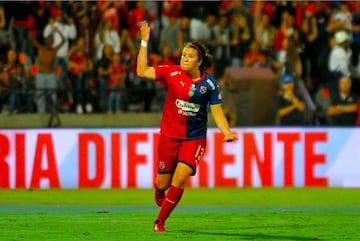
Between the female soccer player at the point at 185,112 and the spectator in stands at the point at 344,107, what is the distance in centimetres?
834

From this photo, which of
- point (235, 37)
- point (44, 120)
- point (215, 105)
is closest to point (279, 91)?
point (235, 37)

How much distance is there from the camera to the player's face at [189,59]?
36.1 ft

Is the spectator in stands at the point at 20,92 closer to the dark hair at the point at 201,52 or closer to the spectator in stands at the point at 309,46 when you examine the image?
the spectator in stands at the point at 309,46

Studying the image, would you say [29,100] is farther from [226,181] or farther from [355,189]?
[355,189]

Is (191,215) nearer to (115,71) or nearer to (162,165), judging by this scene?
(162,165)

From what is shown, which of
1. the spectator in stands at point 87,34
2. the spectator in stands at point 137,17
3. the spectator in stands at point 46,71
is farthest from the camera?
the spectator in stands at point 137,17

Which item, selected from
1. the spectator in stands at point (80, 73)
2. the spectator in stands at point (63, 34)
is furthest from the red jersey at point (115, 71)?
the spectator in stands at point (63, 34)

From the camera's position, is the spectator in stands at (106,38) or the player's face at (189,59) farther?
the spectator in stands at (106,38)

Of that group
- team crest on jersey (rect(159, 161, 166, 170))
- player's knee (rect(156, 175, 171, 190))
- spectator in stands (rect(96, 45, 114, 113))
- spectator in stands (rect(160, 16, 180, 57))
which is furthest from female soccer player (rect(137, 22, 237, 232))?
spectator in stands (rect(160, 16, 180, 57))

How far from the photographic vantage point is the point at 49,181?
1830cm

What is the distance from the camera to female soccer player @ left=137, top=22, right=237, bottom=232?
36.0 feet

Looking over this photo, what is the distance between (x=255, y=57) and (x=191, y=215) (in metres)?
7.43

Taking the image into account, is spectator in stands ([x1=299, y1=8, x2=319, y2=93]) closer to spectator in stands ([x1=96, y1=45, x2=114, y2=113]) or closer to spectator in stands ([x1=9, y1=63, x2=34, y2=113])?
spectator in stands ([x1=96, y1=45, x2=114, y2=113])

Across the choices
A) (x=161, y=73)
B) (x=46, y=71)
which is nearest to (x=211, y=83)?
(x=161, y=73)
